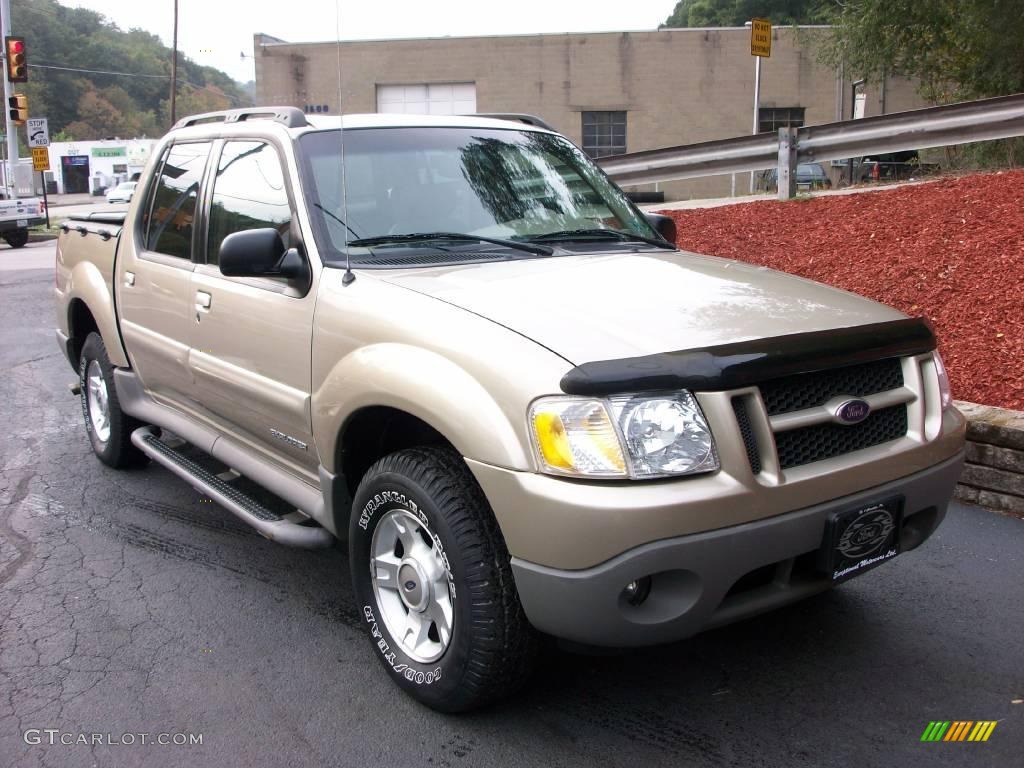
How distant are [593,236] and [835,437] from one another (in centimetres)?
155

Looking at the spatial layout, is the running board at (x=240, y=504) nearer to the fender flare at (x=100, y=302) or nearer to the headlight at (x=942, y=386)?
the fender flare at (x=100, y=302)

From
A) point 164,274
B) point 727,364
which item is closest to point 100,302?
point 164,274

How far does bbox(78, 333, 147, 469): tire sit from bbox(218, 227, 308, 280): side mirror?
2283mm

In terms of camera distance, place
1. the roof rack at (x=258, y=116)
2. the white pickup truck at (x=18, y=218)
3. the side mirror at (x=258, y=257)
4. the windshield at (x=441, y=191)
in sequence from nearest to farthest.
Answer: the side mirror at (x=258, y=257), the windshield at (x=441, y=191), the roof rack at (x=258, y=116), the white pickup truck at (x=18, y=218)

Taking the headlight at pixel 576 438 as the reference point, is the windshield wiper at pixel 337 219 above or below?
above

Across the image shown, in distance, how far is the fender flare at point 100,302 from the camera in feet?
17.3

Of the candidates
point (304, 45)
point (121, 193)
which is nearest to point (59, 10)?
point (121, 193)

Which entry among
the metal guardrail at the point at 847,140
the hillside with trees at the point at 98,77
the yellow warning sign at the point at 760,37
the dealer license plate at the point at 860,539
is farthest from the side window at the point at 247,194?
the hillside with trees at the point at 98,77

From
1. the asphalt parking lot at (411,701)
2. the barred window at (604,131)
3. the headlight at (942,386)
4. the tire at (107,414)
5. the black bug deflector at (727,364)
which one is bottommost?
the asphalt parking lot at (411,701)

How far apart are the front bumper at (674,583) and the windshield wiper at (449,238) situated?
1.48 meters

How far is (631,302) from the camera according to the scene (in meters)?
3.11

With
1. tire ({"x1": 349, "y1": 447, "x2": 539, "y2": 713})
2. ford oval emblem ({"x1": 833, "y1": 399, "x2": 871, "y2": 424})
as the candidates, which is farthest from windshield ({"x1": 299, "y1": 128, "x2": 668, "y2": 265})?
ford oval emblem ({"x1": 833, "y1": 399, "x2": 871, "y2": 424})

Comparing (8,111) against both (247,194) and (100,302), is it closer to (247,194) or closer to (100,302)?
(100,302)

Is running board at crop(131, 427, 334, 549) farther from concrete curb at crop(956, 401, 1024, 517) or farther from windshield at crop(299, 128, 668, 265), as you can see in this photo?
concrete curb at crop(956, 401, 1024, 517)
